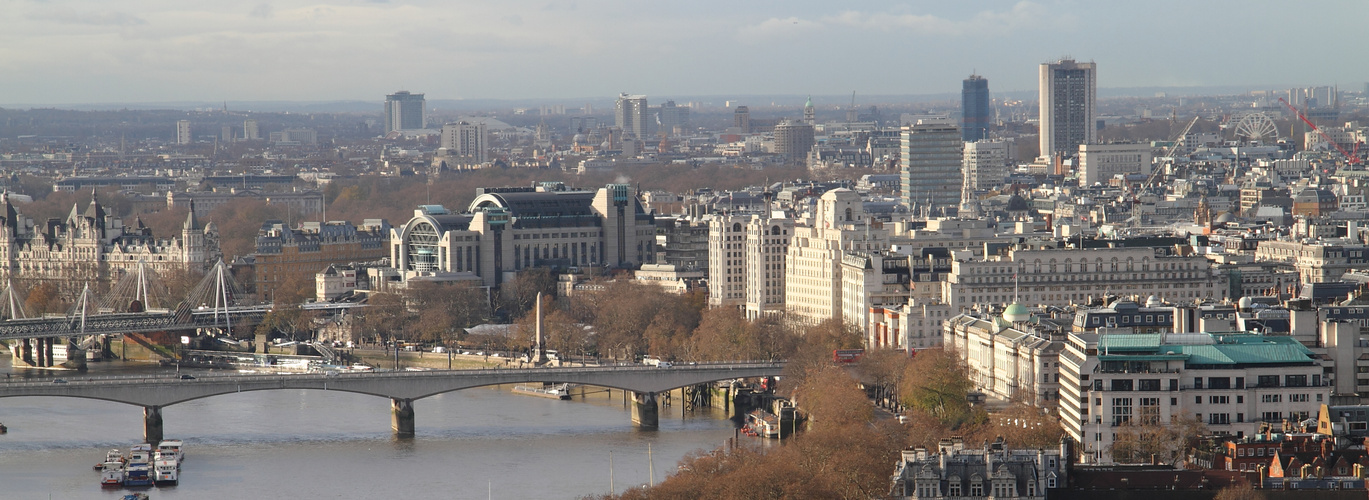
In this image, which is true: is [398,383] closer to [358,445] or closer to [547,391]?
[358,445]

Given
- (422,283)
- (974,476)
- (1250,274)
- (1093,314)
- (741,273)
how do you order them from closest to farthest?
(974,476), (1093,314), (1250,274), (741,273), (422,283)

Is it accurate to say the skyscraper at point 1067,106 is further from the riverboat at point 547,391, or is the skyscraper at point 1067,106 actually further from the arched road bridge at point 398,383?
the arched road bridge at point 398,383

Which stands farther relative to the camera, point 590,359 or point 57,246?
point 57,246

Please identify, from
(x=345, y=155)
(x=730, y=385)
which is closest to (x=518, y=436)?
(x=730, y=385)

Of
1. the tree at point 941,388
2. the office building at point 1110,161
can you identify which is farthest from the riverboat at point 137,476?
the office building at point 1110,161

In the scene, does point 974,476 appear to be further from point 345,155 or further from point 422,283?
point 345,155

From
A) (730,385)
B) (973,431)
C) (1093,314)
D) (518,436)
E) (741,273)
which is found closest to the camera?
(973,431)
